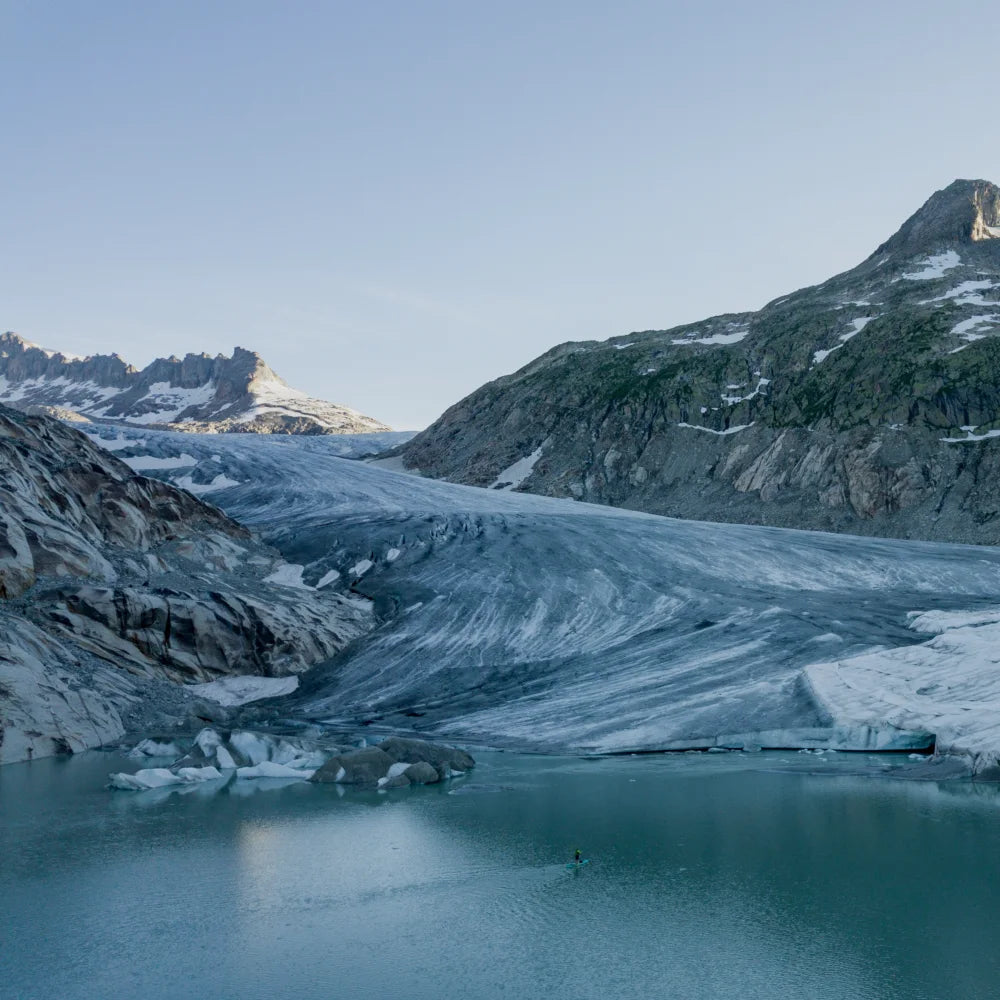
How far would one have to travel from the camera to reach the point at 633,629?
32406 mm

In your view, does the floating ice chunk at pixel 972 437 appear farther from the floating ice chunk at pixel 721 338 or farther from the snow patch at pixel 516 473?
the snow patch at pixel 516 473

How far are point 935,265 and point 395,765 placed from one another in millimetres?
81659

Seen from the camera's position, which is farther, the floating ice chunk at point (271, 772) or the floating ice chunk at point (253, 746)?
the floating ice chunk at point (253, 746)

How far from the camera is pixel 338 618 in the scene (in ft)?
112

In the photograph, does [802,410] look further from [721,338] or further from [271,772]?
[271,772]

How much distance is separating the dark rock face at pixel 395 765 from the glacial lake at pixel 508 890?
595 mm

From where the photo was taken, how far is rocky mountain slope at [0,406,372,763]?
24391mm

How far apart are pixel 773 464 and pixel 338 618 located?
1709 inches

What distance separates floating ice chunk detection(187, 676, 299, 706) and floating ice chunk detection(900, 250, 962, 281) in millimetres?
72783

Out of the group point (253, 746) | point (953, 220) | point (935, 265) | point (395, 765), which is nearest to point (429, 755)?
point (395, 765)

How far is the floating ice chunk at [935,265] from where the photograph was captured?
82.9 metres

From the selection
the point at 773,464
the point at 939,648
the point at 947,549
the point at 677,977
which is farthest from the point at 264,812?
the point at 773,464

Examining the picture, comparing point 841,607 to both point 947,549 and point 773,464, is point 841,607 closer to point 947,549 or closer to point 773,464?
point 947,549

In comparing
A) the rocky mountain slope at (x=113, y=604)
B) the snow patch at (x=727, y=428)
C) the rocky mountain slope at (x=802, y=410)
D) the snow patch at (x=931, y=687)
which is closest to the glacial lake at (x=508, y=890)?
the snow patch at (x=931, y=687)
